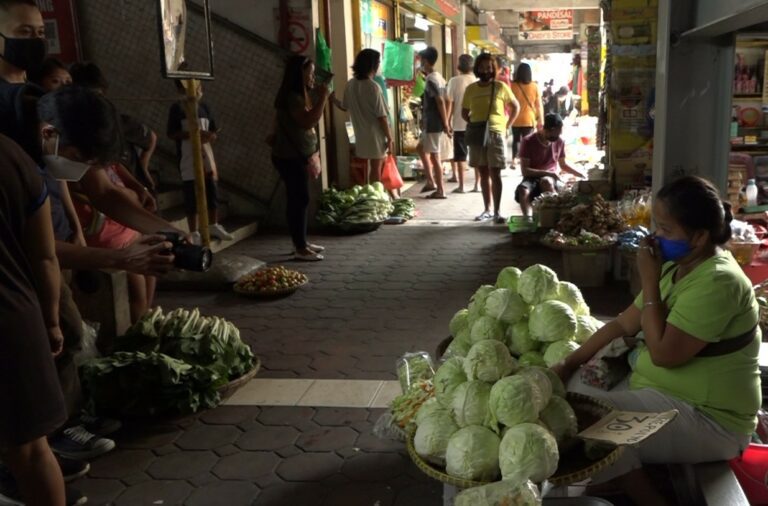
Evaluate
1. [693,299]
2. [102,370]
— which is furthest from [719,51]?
[102,370]

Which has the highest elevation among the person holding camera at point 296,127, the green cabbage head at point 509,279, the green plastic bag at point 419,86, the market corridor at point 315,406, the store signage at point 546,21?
the store signage at point 546,21

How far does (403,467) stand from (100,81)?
4.26 m

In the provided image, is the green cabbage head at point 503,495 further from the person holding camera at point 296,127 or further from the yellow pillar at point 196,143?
the person holding camera at point 296,127

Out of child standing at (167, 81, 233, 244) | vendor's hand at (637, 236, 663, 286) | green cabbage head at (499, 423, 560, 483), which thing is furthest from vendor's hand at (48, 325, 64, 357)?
child standing at (167, 81, 233, 244)

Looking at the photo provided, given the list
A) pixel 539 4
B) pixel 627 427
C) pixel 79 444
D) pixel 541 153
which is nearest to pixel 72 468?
pixel 79 444

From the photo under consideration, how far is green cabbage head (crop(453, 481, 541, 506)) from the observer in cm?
184

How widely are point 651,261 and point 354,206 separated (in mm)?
6803

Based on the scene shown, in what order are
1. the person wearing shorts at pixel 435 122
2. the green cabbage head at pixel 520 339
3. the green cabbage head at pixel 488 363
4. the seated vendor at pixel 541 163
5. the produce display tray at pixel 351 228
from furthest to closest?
the person wearing shorts at pixel 435 122
the produce display tray at pixel 351 228
the seated vendor at pixel 541 163
the green cabbage head at pixel 520 339
the green cabbage head at pixel 488 363

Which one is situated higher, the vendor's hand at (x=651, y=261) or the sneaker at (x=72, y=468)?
the vendor's hand at (x=651, y=261)

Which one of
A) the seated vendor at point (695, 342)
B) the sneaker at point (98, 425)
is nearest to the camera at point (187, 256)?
the sneaker at point (98, 425)

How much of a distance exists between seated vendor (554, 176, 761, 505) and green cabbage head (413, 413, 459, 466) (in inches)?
24.0

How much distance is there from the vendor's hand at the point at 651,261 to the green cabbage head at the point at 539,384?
63 centimetres

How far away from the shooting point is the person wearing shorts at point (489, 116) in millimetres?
8797

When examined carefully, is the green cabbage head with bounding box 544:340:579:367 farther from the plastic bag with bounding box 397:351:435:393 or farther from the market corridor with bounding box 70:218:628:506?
the market corridor with bounding box 70:218:628:506
